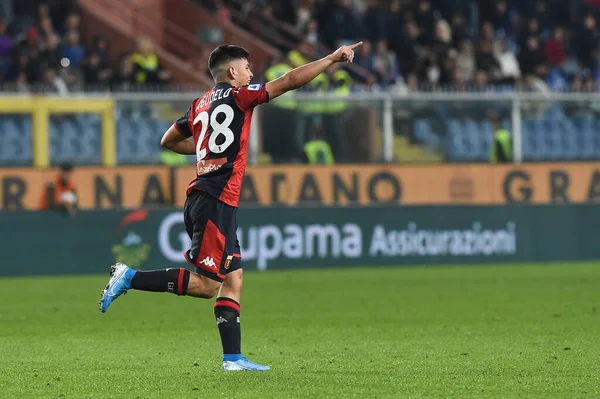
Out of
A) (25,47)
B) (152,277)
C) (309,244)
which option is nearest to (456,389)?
(152,277)

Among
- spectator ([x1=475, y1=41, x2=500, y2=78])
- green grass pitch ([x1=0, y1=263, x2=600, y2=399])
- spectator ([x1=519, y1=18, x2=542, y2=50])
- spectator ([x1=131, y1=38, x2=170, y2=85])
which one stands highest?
spectator ([x1=519, y1=18, x2=542, y2=50])

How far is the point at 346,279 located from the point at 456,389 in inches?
436

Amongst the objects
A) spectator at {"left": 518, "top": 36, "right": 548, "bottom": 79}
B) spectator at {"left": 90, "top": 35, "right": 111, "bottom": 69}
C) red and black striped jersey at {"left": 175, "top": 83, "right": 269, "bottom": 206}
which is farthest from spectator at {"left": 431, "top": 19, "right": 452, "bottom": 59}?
red and black striped jersey at {"left": 175, "top": 83, "right": 269, "bottom": 206}

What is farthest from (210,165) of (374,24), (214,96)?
(374,24)

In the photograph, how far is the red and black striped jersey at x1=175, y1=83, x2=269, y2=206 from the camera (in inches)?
338

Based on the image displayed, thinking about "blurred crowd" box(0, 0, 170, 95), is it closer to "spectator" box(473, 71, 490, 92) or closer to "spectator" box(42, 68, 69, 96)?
"spectator" box(42, 68, 69, 96)

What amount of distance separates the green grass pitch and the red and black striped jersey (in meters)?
1.19

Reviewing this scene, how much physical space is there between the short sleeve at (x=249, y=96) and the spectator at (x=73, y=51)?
1398 centimetres

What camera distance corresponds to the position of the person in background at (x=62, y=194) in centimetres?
2006

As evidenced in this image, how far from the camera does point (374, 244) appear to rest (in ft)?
69.4

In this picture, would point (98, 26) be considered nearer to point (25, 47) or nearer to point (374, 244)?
point (25, 47)

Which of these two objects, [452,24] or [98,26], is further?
[452,24]

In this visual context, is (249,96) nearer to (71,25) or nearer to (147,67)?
(147,67)

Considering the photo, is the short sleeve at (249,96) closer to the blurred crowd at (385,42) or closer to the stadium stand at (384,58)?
the stadium stand at (384,58)
